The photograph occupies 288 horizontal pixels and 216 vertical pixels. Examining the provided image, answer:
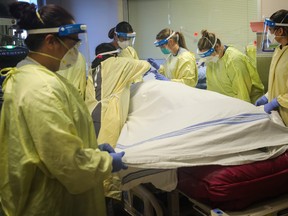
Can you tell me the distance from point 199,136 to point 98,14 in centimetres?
387

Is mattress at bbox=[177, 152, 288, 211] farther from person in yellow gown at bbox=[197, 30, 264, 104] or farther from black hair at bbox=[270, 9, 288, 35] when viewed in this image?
person in yellow gown at bbox=[197, 30, 264, 104]

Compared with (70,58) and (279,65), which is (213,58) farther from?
(70,58)

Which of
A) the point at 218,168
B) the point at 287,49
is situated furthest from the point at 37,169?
the point at 287,49

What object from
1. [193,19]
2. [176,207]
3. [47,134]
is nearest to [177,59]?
[193,19]

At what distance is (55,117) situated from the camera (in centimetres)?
100

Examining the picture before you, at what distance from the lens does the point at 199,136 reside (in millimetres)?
1355

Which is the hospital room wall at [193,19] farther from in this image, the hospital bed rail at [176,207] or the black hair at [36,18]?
the black hair at [36,18]

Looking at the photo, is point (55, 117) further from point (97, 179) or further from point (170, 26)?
point (170, 26)

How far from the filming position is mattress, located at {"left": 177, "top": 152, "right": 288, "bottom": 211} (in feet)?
4.13

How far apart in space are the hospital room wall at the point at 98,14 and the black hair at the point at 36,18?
11.4 ft

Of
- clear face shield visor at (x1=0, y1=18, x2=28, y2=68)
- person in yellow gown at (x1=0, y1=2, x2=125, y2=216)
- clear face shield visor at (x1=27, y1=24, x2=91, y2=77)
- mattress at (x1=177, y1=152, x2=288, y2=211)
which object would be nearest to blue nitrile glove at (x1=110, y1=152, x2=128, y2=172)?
person in yellow gown at (x1=0, y1=2, x2=125, y2=216)

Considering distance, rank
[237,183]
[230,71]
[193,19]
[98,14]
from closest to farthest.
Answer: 1. [237,183]
2. [230,71]
3. [193,19]
4. [98,14]

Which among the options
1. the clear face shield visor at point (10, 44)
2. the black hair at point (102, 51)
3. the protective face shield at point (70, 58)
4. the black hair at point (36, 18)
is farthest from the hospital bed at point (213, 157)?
the clear face shield visor at point (10, 44)

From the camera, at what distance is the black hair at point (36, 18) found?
3.76ft
